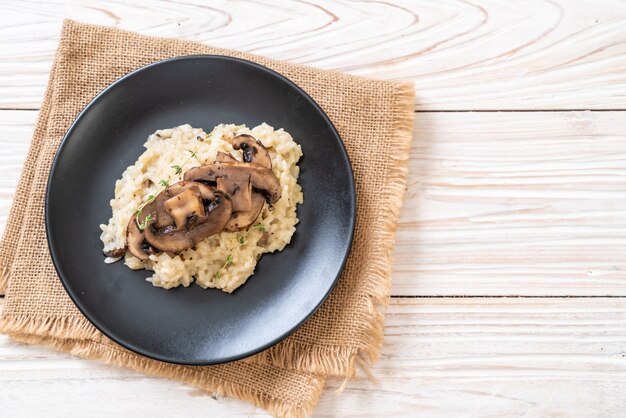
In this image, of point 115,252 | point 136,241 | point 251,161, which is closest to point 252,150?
point 251,161

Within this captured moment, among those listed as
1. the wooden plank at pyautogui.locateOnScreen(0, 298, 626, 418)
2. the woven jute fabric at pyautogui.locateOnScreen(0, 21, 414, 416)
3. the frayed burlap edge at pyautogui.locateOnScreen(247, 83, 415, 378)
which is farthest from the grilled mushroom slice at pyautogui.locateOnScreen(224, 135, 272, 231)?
the wooden plank at pyautogui.locateOnScreen(0, 298, 626, 418)

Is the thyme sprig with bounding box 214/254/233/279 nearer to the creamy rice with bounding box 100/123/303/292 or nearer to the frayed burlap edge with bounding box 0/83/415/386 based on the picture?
the creamy rice with bounding box 100/123/303/292

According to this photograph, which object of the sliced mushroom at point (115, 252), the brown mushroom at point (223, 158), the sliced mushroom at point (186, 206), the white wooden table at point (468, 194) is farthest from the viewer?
the white wooden table at point (468, 194)

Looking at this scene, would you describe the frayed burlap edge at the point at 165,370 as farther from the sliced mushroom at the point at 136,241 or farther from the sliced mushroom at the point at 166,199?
the sliced mushroom at the point at 166,199

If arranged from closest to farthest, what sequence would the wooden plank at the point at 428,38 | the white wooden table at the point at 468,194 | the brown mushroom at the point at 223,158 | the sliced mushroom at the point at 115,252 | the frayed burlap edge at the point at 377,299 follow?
the brown mushroom at the point at 223,158
the sliced mushroom at the point at 115,252
the frayed burlap edge at the point at 377,299
the white wooden table at the point at 468,194
the wooden plank at the point at 428,38

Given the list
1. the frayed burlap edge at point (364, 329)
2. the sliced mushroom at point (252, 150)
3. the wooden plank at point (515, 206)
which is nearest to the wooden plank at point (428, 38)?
the wooden plank at point (515, 206)

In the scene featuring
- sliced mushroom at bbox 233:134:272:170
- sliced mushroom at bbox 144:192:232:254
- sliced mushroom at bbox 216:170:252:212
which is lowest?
sliced mushroom at bbox 144:192:232:254
